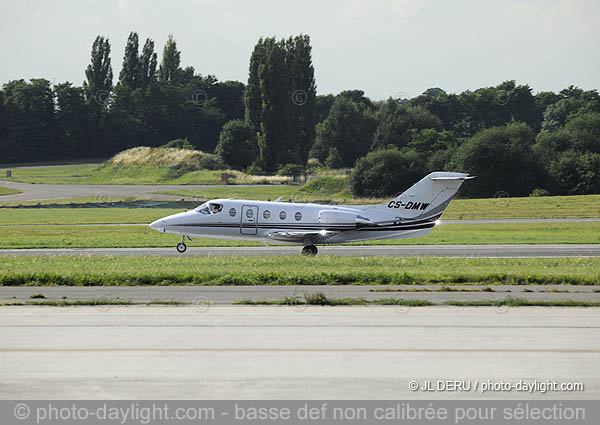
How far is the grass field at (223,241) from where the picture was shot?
40.5m

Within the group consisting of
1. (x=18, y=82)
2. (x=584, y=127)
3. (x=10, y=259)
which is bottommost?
(x=10, y=259)

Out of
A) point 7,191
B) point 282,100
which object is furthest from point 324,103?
point 7,191

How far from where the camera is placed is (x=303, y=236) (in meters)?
33.9

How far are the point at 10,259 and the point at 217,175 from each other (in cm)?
7896

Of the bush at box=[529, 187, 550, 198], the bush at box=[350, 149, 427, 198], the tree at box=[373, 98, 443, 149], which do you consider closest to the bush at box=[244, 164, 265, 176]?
the bush at box=[350, 149, 427, 198]

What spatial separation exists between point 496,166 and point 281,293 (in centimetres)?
6412

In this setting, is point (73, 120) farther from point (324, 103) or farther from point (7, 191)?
point (324, 103)

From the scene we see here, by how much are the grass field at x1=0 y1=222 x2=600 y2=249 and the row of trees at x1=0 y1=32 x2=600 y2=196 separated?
32.3 m

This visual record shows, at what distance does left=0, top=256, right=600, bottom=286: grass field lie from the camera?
2358 centimetres

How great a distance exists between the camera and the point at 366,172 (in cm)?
8475

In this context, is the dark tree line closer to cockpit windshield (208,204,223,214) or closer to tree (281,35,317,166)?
tree (281,35,317,166)

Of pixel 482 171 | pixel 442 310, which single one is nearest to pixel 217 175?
pixel 482 171
